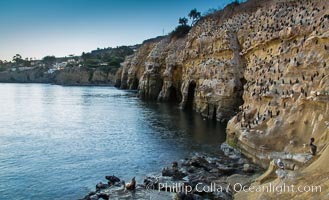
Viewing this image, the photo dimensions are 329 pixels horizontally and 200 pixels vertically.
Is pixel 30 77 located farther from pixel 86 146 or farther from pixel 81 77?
pixel 86 146

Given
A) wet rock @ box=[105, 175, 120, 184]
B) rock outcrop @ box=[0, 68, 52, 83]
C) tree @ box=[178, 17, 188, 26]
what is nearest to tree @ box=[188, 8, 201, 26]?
tree @ box=[178, 17, 188, 26]

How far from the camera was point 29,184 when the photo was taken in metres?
23.8

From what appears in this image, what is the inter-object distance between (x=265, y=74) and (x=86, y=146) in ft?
60.7

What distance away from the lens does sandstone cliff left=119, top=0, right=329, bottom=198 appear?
24331mm

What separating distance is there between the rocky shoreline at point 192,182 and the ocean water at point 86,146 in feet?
6.30

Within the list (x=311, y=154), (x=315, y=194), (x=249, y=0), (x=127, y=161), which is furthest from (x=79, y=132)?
(x=249, y=0)

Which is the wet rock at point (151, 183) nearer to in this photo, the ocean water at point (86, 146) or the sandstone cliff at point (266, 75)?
the ocean water at point (86, 146)

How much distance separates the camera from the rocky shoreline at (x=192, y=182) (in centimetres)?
2033

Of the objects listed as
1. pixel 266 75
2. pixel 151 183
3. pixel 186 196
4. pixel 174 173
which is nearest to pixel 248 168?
pixel 174 173

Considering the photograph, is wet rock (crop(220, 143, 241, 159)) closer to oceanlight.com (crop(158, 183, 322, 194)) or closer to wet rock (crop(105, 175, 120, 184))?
oceanlight.com (crop(158, 183, 322, 194))

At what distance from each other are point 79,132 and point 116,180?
810 inches

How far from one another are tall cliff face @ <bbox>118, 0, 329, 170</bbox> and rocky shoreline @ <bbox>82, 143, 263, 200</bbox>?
227 centimetres

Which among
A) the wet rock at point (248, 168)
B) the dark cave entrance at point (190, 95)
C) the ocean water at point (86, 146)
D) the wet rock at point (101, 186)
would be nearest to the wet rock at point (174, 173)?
the ocean water at point (86, 146)

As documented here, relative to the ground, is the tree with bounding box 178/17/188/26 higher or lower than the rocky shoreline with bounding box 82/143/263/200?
higher
